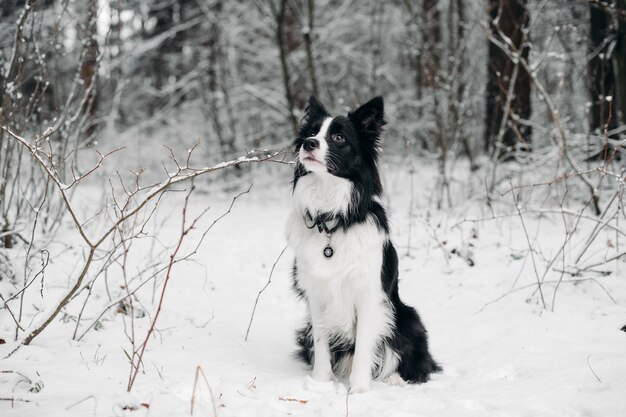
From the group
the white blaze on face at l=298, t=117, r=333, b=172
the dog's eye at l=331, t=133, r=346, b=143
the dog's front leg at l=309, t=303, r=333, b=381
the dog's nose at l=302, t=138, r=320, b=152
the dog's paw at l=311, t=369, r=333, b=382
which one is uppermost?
the dog's eye at l=331, t=133, r=346, b=143

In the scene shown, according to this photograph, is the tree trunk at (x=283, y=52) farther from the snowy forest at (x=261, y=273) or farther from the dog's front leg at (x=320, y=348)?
the dog's front leg at (x=320, y=348)

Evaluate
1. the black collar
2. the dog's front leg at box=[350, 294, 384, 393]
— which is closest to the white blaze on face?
the black collar

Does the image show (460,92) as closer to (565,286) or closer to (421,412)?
(565,286)

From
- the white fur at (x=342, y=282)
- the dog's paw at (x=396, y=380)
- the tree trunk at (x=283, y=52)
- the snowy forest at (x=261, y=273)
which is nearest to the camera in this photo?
the snowy forest at (x=261, y=273)

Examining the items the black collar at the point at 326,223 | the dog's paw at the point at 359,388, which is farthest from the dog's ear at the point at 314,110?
the dog's paw at the point at 359,388

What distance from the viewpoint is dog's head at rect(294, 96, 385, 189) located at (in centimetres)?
346

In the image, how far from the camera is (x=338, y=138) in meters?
3.62

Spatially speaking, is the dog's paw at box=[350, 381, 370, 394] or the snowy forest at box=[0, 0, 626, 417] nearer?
the snowy forest at box=[0, 0, 626, 417]

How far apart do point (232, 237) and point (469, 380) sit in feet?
15.7

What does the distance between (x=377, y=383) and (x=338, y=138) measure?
1781 millimetres

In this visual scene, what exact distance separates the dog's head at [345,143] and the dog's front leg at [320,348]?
992 millimetres

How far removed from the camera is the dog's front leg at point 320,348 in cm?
346

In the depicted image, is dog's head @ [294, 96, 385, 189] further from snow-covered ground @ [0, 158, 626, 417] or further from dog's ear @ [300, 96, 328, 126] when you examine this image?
snow-covered ground @ [0, 158, 626, 417]

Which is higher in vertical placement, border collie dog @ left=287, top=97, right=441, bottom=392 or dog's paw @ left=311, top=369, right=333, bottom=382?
border collie dog @ left=287, top=97, right=441, bottom=392
